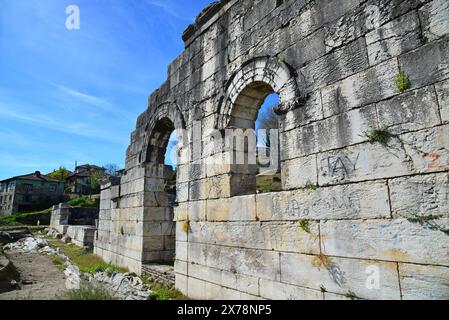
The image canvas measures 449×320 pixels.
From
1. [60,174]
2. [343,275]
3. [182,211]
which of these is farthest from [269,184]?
[60,174]

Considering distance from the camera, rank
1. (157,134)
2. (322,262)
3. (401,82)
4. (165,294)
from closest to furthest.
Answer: (401,82) → (322,262) → (165,294) → (157,134)

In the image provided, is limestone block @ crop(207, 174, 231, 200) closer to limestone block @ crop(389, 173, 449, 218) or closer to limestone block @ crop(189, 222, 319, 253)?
limestone block @ crop(189, 222, 319, 253)

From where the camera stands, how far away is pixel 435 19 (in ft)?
9.07

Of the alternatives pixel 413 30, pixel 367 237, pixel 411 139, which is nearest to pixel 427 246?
pixel 367 237

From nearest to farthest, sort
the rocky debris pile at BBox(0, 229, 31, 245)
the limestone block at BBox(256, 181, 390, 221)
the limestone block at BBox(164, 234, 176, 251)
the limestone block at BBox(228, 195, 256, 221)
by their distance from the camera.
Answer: the limestone block at BBox(256, 181, 390, 221) < the limestone block at BBox(228, 195, 256, 221) < the limestone block at BBox(164, 234, 176, 251) < the rocky debris pile at BBox(0, 229, 31, 245)

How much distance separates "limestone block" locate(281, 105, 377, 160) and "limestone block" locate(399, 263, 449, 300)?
4.32ft

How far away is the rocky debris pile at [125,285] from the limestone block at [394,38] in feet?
16.2

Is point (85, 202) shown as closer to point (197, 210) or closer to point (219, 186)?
point (197, 210)

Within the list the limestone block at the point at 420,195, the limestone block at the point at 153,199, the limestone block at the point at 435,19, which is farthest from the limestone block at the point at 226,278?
the limestone block at the point at 435,19

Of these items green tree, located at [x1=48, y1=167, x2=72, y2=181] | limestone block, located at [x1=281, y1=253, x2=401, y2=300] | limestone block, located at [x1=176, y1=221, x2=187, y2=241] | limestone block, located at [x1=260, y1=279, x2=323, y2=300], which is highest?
green tree, located at [x1=48, y1=167, x2=72, y2=181]

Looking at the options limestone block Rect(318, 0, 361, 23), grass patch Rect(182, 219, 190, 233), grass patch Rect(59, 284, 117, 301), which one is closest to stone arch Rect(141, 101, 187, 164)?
grass patch Rect(182, 219, 190, 233)

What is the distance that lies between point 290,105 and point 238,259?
2331mm

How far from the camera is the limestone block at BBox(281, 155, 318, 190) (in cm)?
359

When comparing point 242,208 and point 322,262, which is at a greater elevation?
point 242,208
